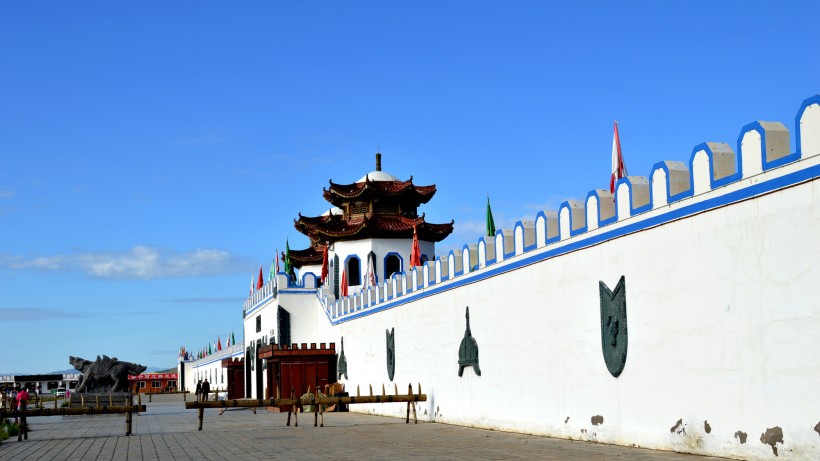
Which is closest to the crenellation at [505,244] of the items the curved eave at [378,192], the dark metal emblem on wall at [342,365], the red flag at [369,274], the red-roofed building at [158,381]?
the dark metal emblem on wall at [342,365]

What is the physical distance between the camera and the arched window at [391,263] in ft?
149

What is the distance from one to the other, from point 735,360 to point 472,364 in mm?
10285

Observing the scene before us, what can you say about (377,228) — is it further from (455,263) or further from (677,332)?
(677,332)

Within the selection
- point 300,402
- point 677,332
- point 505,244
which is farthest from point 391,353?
point 677,332

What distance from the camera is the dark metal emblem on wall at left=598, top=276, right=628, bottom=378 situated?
583 inches

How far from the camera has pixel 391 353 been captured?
1128 inches

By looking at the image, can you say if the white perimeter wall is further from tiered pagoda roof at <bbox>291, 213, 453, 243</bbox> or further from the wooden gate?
tiered pagoda roof at <bbox>291, 213, 453, 243</bbox>

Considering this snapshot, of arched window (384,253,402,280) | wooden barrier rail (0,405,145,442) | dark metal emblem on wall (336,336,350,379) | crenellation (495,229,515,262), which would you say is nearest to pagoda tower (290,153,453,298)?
arched window (384,253,402,280)

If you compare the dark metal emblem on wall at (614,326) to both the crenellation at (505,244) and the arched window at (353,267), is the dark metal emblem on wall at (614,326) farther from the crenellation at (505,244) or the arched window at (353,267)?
the arched window at (353,267)

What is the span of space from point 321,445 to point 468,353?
609cm

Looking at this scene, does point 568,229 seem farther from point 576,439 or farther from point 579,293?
point 576,439

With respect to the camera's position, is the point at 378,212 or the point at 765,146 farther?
the point at 378,212

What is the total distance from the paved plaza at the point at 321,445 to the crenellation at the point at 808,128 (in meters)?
4.14

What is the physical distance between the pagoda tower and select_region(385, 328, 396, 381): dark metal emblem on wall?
1456 cm
